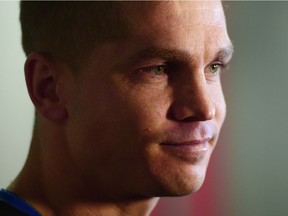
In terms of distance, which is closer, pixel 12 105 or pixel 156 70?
pixel 156 70

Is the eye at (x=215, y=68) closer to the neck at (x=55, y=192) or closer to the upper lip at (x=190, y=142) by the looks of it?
the upper lip at (x=190, y=142)

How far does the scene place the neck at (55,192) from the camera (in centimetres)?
80

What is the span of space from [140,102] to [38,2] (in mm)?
334

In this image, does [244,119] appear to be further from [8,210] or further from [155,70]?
[8,210]

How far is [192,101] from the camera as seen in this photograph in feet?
2.31

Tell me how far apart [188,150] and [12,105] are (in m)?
0.71

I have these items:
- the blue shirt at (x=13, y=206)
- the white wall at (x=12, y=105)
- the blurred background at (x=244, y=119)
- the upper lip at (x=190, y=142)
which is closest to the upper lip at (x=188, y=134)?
the upper lip at (x=190, y=142)

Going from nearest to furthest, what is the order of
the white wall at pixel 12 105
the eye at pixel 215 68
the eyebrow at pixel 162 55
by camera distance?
the eyebrow at pixel 162 55
the eye at pixel 215 68
the white wall at pixel 12 105

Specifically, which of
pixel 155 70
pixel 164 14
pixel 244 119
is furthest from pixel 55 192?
pixel 244 119

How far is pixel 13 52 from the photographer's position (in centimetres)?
114

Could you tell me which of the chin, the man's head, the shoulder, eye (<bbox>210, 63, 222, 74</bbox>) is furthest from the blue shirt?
eye (<bbox>210, 63, 222, 74</bbox>)

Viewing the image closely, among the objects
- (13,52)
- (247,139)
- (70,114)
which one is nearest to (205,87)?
(70,114)

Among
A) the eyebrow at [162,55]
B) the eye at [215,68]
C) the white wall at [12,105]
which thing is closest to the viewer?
the eyebrow at [162,55]

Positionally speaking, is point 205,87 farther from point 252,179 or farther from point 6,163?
point 6,163
